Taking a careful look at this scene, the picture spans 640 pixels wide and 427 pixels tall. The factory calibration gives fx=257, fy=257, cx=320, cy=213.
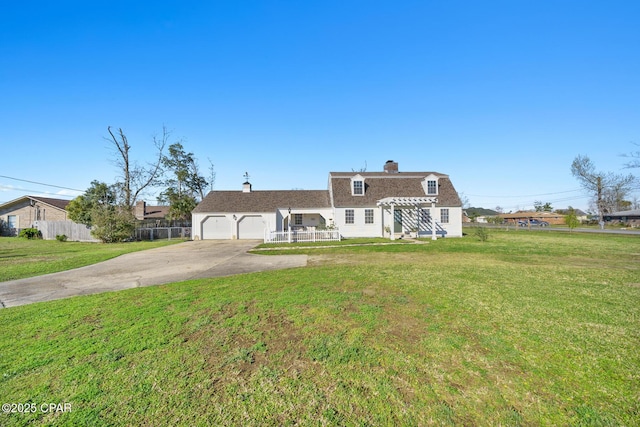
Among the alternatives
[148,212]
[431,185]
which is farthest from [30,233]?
[431,185]

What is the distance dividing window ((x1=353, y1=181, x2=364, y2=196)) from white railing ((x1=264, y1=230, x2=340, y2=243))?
5102 mm

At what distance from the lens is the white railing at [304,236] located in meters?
17.9

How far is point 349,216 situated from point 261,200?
334 inches

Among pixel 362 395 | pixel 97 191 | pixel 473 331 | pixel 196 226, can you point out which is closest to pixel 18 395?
pixel 362 395

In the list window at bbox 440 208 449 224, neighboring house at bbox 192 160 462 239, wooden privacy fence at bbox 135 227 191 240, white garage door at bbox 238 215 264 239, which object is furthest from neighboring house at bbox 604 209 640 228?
wooden privacy fence at bbox 135 227 191 240

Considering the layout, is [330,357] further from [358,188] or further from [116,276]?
[358,188]

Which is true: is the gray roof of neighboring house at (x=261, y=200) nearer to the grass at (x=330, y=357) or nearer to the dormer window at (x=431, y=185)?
the dormer window at (x=431, y=185)

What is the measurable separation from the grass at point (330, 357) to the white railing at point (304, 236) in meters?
11.8

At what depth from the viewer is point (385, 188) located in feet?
74.3

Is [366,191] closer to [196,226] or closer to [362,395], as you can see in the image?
[196,226]

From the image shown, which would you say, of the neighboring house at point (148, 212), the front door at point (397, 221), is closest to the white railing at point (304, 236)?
the front door at point (397, 221)

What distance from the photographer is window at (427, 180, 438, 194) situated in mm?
22297

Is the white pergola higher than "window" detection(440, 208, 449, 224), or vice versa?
the white pergola

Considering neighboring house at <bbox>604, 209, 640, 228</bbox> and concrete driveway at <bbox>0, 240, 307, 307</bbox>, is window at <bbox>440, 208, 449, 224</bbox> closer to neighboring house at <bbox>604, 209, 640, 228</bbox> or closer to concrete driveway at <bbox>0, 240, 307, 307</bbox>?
concrete driveway at <bbox>0, 240, 307, 307</bbox>
